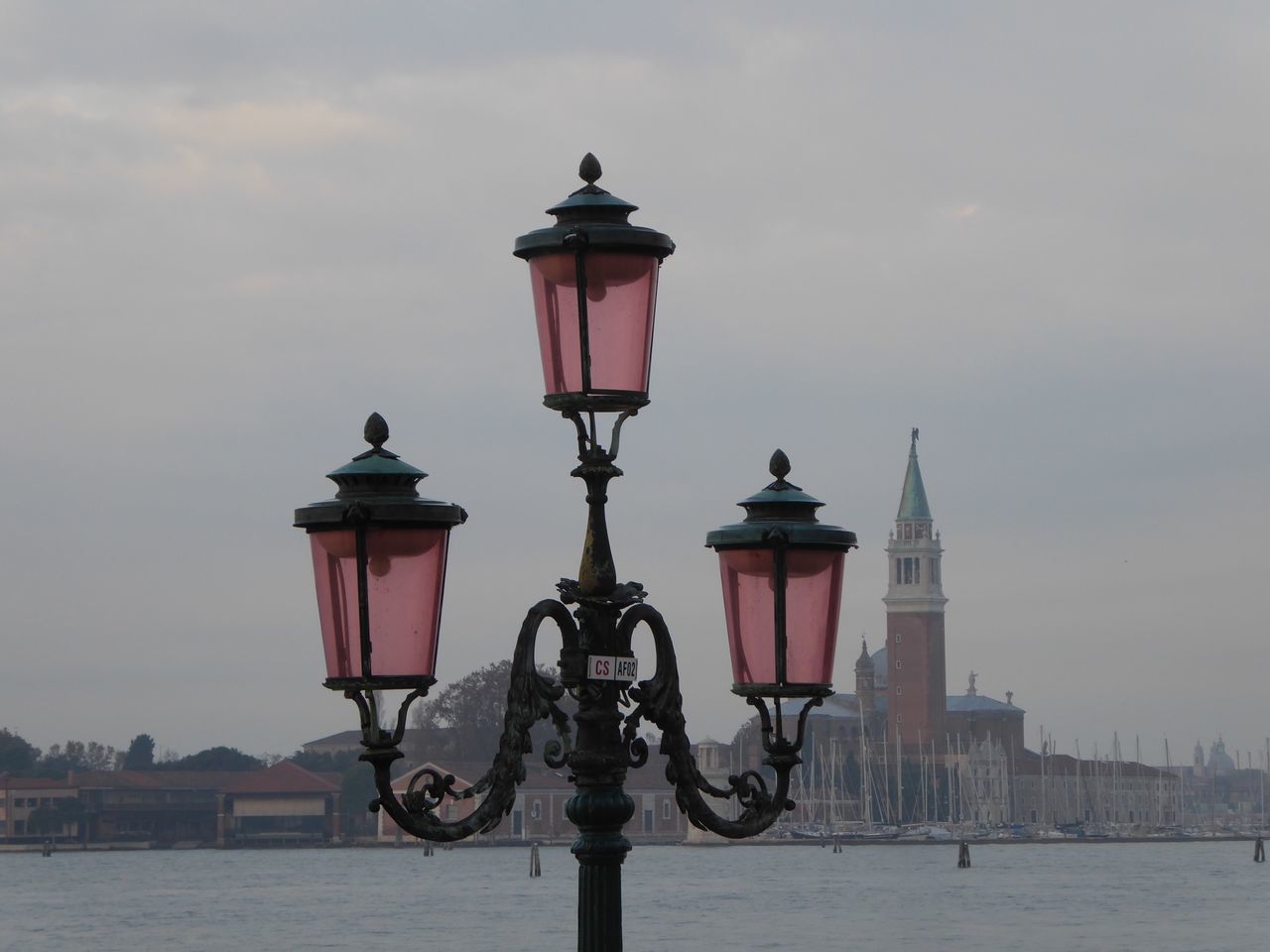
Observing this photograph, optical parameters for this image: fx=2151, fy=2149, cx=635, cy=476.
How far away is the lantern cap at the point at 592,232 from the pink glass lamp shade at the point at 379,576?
0.58 metres

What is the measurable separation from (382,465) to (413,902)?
2503 inches

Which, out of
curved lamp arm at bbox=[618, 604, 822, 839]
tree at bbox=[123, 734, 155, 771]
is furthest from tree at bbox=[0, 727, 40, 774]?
curved lamp arm at bbox=[618, 604, 822, 839]

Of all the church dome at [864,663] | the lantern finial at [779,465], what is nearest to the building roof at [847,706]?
the church dome at [864,663]

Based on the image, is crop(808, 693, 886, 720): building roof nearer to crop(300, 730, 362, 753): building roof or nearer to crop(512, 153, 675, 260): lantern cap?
crop(300, 730, 362, 753): building roof

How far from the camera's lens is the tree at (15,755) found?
113 metres

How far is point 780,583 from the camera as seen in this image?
174 inches

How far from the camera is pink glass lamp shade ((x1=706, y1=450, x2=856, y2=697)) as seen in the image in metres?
4.43

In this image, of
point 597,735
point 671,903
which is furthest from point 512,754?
point 671,903

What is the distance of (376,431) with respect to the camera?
4.02 m

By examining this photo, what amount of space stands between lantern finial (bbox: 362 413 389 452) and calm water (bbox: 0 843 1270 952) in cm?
4152

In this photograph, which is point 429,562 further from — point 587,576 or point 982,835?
point 982,835

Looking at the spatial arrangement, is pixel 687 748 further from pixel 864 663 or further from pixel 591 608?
pixel 864 663

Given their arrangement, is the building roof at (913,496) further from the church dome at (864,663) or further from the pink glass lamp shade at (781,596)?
the pink glass lamp shade at (781,596)

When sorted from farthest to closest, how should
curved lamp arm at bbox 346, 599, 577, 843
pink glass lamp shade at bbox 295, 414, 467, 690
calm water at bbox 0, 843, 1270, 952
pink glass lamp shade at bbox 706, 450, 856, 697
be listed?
calm water at bbox 0, 843, 1270, 952 < pink glass lamp shade at bbox 706, 450, 856, 697 < curved lamp arm at bbox 346, 599, 577, 843 < pink glass lamp shade at bbox 295, 414, 467, 690
